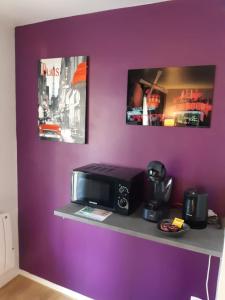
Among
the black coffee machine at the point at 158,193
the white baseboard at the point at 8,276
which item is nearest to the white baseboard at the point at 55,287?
the white baseboard at the point at 8,276

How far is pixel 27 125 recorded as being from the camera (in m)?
2.11

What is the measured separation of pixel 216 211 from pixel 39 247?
156 cm

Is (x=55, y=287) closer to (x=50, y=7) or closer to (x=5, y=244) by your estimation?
(x=5, y=244)

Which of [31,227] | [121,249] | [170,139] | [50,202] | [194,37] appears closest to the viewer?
[194,37]

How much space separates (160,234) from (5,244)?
56.9 inches

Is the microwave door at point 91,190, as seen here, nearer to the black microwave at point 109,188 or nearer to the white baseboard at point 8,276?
the black microwave at point 109,188

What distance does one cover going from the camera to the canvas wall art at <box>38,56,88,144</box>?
5.97 feet

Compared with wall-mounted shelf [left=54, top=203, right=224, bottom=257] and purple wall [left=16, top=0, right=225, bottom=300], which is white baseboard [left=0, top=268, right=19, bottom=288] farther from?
wall-mounted shelf [left=54, top=203, right=224, bottom=257]

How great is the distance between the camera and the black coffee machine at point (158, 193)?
1374mm

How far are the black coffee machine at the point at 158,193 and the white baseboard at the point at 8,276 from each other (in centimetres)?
159

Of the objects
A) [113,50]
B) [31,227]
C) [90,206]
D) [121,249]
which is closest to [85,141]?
[90,206]

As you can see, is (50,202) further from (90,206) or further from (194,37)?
(194,37)

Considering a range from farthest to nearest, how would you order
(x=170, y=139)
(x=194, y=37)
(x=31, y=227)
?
(x=31, y=227), (x=170, y=139), (x=194, y=37)

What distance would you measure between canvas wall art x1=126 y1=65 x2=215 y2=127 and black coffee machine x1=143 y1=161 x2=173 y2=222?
331 mm
